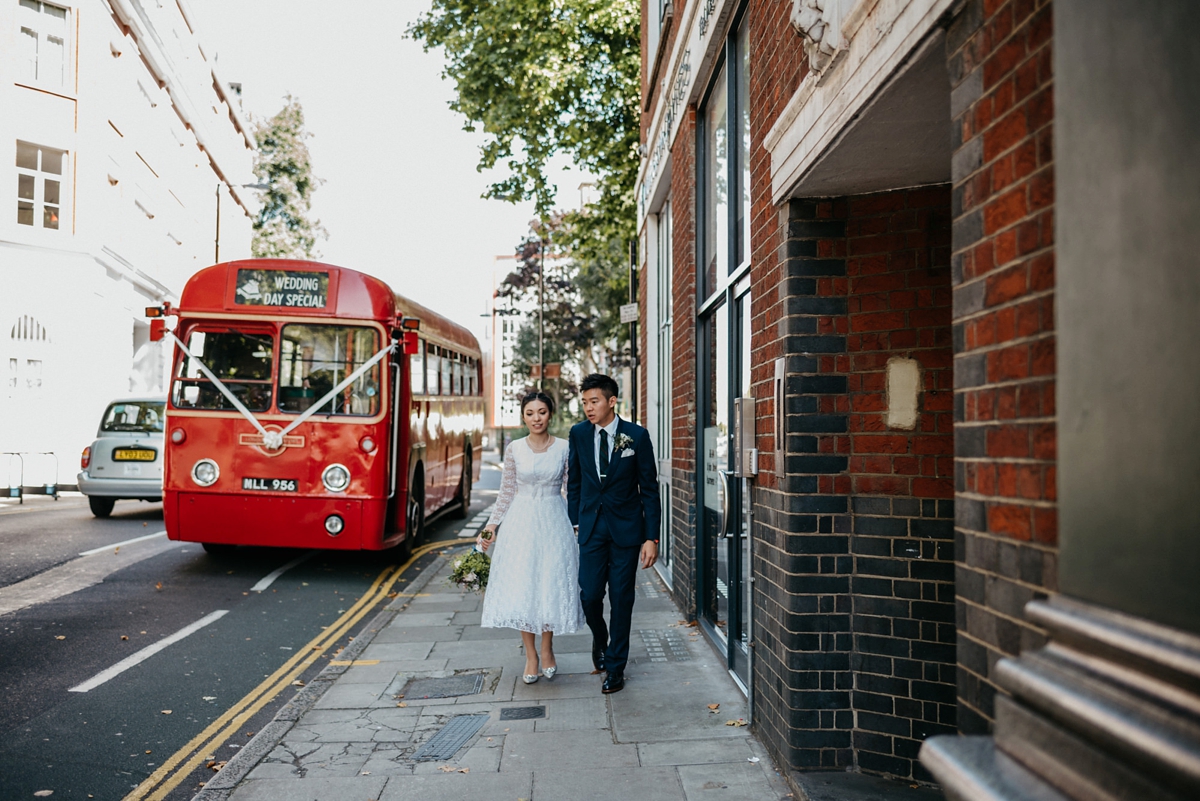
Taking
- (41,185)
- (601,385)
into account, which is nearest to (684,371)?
(601,385)

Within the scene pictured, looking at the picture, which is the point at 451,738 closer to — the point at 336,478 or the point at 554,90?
the point at 336,478

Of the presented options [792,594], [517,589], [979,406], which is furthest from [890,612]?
[517,589]

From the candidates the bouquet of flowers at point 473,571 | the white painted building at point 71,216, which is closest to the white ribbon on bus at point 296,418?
the bouquet of flowers at point 473,571

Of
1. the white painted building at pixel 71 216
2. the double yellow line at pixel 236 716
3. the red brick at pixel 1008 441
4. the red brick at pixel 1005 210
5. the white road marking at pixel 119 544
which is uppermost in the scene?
the white painted building at pixel 71 216

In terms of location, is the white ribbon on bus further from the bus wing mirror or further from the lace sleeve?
the lace sleeve

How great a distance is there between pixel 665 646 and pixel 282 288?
5.59 m

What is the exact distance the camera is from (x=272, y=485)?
9203 millimetres

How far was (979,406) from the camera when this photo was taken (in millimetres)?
2170

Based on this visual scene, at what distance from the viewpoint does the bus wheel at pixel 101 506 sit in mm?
14055

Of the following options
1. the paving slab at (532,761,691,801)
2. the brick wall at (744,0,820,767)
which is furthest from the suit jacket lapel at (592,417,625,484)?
the paving slab at (532,761,691,801)

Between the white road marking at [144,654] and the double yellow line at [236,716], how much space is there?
3.12 ft

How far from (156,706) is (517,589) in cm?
220

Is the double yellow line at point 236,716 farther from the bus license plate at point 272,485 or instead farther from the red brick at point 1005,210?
the red brick at point 1005,210

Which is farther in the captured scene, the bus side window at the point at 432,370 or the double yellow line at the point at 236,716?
the bus side window at the point at 432,370
